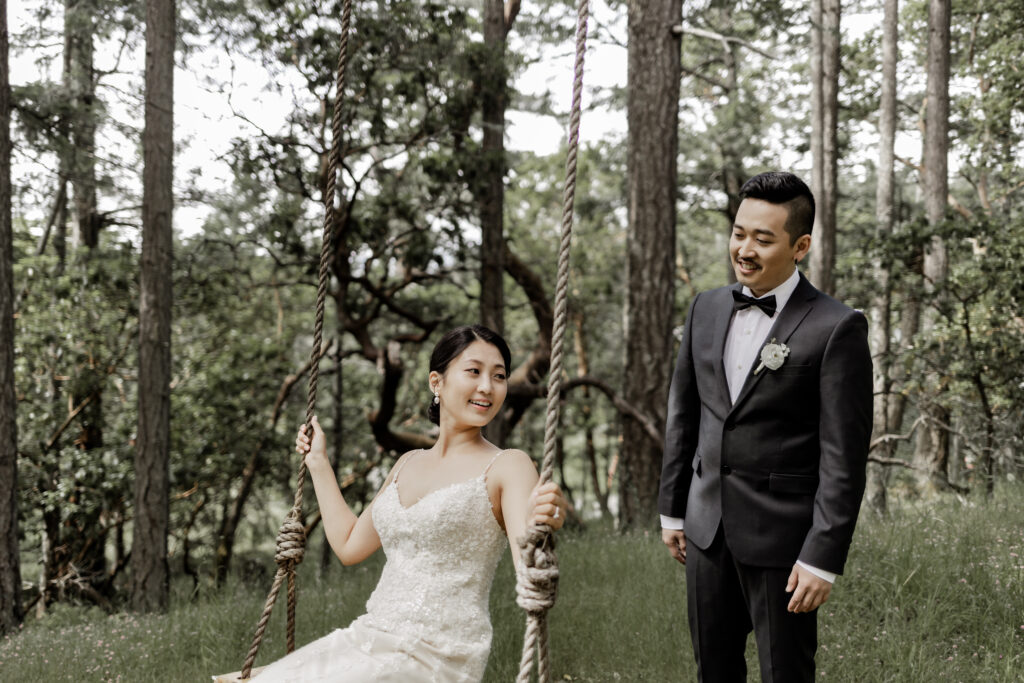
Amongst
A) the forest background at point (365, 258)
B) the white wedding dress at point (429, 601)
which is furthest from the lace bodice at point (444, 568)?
the forest background at point (365, 258)

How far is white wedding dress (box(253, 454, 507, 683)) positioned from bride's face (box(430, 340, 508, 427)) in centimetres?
16

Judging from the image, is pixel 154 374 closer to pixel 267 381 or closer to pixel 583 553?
pixel 583 553

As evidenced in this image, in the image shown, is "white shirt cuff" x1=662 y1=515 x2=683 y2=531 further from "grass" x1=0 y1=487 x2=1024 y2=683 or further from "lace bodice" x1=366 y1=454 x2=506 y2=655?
"grass" x1=0 y1=487 x2=1024 y2=683

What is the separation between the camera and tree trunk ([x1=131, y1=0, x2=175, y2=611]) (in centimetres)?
628

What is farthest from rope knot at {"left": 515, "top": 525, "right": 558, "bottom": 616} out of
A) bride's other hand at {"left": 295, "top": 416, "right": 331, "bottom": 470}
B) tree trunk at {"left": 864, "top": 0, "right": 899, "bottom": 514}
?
tree trunk at {"left": 864, "top": 0, "right": 899, "bottom": 514}

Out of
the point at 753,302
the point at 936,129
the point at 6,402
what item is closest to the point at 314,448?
the point at 753,302

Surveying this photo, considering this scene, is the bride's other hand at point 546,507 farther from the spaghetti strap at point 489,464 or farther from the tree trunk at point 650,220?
the tree trunk at point 650,220

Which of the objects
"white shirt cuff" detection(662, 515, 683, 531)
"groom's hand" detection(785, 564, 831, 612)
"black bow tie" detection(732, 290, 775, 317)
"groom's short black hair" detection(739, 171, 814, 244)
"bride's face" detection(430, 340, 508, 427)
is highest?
"groom's short black hair" detection(739, 171, 814, 244)

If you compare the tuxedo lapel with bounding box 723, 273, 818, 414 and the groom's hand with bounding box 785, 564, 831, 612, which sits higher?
the tuxedo lapel with bounding box 723, 273, 818, 414

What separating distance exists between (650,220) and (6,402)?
498cm

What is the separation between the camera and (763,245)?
6.92 feet

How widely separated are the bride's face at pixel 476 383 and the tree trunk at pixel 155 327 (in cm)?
478

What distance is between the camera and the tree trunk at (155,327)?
6277mm

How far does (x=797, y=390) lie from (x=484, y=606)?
1.08m
